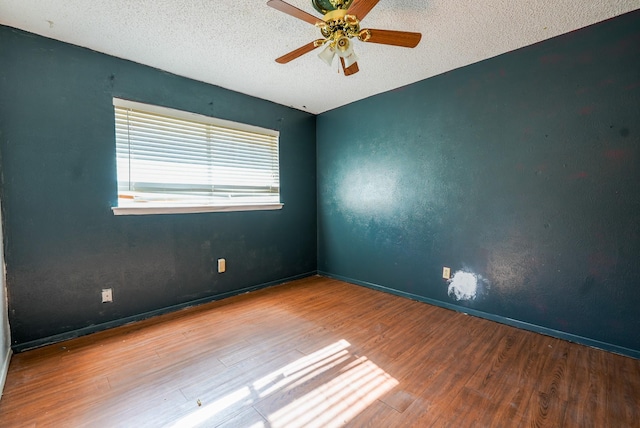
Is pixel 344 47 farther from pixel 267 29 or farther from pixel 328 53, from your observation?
pixel 267 29

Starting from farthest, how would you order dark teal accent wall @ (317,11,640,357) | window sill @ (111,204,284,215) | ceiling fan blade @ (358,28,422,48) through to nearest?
window sill @ (111,204,284,215) < dark teal accent wall @ (317,11,640,357) < ceiling fan blade @ (358,28,422,48)

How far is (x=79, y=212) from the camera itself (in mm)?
2268

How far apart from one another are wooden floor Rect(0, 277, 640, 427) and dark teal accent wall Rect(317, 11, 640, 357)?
0.37 meters

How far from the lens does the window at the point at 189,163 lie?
8.21ft

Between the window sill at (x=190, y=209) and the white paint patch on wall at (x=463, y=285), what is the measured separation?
2.19 m

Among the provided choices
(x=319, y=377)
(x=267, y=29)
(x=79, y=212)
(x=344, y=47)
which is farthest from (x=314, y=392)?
(x=267, y=29)

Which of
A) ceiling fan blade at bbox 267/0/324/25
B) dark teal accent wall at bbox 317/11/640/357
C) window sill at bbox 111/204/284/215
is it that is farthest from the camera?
window sill at bbox 111/204/284/215

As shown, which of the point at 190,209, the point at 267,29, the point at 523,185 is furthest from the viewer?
the point at 190,209

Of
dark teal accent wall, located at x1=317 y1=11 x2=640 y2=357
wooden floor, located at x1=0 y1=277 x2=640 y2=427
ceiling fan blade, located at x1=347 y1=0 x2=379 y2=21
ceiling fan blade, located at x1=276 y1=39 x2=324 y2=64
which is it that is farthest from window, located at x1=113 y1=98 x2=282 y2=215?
ceiling fan blade, located at x1=347 y1=0 x2=379 y2=21

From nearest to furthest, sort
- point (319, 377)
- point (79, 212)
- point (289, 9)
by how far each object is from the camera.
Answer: point (289, 9), point (319, 377), point (79, 212)

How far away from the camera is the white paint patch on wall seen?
267 cm

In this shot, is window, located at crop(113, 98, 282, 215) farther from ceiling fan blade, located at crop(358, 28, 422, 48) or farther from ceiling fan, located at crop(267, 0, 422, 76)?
ceiling fan blade, located at crop(358, 28, 422, 48)

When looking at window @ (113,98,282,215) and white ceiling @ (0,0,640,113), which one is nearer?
white ceiling @ (0,0,640,113)

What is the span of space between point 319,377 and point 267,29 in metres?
2.42
